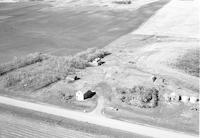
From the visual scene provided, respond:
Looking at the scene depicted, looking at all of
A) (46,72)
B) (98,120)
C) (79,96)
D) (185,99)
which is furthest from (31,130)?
(185,99)

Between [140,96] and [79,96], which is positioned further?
[79,96]

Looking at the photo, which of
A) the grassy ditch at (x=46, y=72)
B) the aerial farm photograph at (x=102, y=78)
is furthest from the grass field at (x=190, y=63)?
the grassy ditch at (x=46, y=72)

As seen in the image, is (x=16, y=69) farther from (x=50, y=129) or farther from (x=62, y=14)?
(x=62, y=14)

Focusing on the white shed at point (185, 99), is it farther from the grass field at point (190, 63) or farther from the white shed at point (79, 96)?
the white shed at point (79, 96)

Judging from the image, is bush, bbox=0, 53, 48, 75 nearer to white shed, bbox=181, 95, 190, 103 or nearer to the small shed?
the small shed

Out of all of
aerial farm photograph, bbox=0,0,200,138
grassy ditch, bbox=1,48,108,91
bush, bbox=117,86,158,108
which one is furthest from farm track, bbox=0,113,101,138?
grassy ditch, bbox=1,48,108,91

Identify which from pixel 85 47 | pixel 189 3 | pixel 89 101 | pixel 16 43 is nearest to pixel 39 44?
pixel 16 43

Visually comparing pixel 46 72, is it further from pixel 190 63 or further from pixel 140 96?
pixel 190 63
